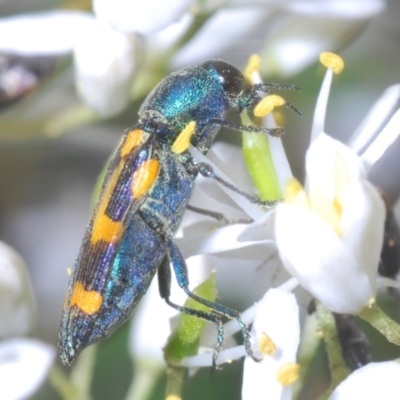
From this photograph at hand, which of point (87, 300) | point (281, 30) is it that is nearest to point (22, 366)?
point (87, 300)

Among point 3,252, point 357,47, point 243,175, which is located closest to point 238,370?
point 243,175

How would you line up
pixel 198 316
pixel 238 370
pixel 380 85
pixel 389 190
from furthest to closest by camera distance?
1. pixel 380 85
2. pixel 389 190
3. pixel 238 370
4. pixel 198 316

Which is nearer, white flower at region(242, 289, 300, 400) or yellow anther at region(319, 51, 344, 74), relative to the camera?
white flower at region(242, 289, 300, 400)

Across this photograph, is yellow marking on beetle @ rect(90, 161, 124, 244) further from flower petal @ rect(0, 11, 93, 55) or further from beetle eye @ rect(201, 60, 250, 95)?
flower petal @ rect(0, 11, 93, 55)

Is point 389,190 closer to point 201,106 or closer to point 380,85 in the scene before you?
point 380,85

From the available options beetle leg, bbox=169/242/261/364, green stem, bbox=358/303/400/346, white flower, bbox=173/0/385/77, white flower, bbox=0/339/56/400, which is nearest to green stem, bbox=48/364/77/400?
white flower, bbox=0/339/56/400

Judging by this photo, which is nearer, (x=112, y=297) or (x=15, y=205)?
(x=112, y=297)

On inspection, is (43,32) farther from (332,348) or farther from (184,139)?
(332,348)

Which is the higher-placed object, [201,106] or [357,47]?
[201,106]
